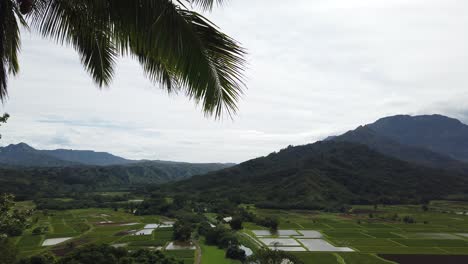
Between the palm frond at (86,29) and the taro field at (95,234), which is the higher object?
the palm frond at (86,29)

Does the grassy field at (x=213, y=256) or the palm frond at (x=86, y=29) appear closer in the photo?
the palm frond at (x=86, y=29)

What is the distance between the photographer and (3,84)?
5.25 meters

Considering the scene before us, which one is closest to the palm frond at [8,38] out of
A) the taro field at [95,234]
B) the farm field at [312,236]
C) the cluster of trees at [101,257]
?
the cluster of trees at [101,257]

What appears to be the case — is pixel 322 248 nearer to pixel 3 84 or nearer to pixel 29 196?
pixel 3 84

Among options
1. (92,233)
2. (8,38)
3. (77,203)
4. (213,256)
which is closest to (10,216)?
(8,38)

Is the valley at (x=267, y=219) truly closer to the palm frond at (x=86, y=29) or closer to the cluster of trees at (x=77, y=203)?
the cluster of trees at (x=77, y=203)

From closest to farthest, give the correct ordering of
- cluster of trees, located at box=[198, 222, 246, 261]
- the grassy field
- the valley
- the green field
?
1. the grassy field
2. the valley
3. cluster of trees, located at box=[198, 222, 246, 261]
4. the green field

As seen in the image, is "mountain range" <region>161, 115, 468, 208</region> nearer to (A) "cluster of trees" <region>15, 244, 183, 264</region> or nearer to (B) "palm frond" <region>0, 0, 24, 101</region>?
(A) "cluster of trees" <region>15, 244, 183, 264</region>

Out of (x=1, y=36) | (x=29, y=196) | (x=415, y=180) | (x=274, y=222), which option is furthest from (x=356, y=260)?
(x=415, y=180)

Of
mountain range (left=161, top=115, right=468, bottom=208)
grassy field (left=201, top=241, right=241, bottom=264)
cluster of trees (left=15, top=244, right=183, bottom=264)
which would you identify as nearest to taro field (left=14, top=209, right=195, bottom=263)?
grassy field (left=201, top=241, right=241, bottom=264)

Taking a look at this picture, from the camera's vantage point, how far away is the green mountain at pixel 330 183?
12925 centimetres

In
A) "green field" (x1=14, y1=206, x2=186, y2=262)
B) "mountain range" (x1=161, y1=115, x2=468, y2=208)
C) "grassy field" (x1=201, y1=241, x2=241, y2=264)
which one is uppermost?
"mountain range" (x1=161, y1=115, x2=468, y2=208)

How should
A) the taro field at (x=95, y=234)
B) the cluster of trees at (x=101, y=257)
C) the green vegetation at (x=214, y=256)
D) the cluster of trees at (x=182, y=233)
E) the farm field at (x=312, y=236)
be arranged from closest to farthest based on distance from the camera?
1. the cluster of trees at (x=101, y=257)
2. the green vegetation at (x=214, y=256)
3. the farm field at (x=312, y=236)
4. the taro field at (x=95, y=234)
5. the cluster of trees at (x=182, y=233)

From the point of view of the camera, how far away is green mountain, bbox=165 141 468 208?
129250 mm
